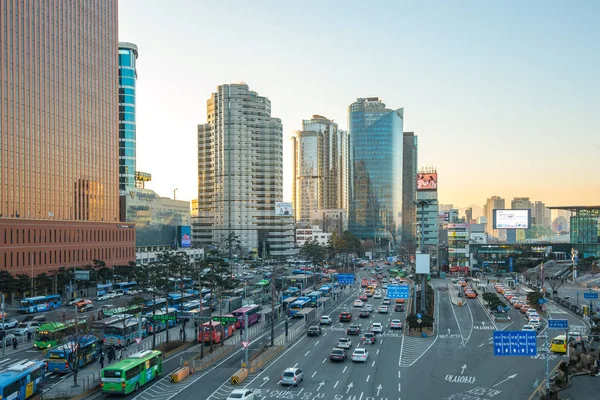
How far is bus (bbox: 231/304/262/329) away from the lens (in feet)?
229

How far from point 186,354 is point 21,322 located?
30.7 meters

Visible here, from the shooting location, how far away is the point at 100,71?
138375 mm

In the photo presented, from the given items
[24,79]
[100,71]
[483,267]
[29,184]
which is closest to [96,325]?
[29,184]

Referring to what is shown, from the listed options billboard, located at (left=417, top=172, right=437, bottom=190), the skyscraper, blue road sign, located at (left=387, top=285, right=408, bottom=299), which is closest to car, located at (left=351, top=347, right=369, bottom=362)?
blue road sign, located at (left=387, top=285, right=408, bottom=299)

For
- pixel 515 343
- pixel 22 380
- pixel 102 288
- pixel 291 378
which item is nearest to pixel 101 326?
pixel 22 380

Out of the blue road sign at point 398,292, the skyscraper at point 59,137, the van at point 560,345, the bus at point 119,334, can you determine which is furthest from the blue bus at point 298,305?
the skyscraper at point 59,137

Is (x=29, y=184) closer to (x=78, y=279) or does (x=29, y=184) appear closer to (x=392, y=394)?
(x=78, y=279)

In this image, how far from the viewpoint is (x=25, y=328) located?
67312 mm

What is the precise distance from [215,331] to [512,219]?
5819 inches

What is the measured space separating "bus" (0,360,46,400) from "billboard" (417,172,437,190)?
159100 millimetres

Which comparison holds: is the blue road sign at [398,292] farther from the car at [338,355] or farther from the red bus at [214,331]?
the car at [338,355]

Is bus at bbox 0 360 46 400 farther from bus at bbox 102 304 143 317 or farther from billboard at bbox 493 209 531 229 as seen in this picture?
billboard at bbox 493 209 531 229

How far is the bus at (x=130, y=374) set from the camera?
40875 millimetres

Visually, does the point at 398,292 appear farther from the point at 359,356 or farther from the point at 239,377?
the point at 239,377
